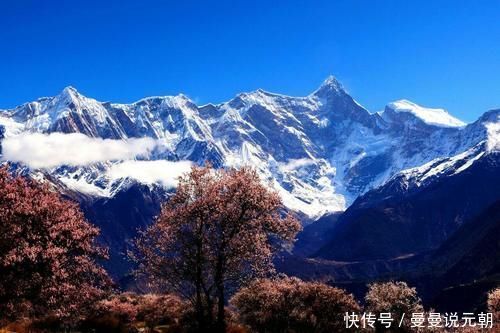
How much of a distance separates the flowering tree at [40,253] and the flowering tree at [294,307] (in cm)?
1262

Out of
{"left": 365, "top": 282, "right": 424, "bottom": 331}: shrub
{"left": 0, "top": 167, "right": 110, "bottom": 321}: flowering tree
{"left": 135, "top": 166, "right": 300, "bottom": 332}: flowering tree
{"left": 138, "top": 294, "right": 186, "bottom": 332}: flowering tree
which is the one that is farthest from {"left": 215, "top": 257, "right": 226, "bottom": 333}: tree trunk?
{"left": 365, "top": 282, "right": 424, "bottom": 331}: shrub

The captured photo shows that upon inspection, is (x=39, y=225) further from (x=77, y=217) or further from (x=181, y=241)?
(x=181, y=241)

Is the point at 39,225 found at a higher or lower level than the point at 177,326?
higher

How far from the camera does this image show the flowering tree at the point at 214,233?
4288 centimetres

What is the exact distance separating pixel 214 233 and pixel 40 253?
16361mm

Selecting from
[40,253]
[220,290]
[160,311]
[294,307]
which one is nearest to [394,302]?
[294,307]

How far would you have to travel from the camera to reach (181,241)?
144ft

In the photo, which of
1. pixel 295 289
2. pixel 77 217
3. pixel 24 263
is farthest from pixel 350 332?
pixel 24 263

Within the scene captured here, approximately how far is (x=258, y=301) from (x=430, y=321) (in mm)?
14300

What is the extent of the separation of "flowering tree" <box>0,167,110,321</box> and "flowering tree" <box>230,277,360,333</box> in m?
12.6

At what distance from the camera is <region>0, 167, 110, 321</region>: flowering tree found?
2881 centimetres

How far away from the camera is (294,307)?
43031mm

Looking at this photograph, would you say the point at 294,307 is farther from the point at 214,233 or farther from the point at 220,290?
the point at 214,233

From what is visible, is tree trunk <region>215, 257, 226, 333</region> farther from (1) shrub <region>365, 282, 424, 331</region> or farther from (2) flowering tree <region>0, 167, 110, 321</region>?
(1) shrub <region>365, 282, 424, 331</region>
